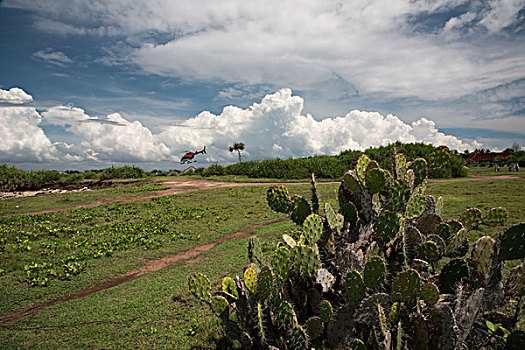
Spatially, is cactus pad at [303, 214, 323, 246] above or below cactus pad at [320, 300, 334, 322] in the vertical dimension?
above

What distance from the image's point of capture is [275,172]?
2695 centimetres

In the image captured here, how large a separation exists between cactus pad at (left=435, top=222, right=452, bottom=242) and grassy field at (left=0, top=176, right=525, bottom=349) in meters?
2.75

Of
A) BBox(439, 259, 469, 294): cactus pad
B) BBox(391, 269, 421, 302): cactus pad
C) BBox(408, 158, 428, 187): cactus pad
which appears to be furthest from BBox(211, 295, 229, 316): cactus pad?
BBox(408, 158, 428, 187): cactus pad

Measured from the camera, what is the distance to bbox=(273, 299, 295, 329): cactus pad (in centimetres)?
231

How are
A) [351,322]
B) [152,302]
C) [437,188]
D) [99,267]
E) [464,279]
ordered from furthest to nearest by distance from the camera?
[437,188] → [99,267] → [152,302] → [464,279] → [351,322]

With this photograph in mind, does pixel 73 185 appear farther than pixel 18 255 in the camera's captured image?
Yes

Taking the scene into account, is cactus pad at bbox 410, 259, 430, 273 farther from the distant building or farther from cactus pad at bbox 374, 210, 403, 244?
the distant building

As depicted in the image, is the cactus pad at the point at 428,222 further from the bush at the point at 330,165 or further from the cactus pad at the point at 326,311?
the bush at the point at 330,165

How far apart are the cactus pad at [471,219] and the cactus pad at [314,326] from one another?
209 centimetres

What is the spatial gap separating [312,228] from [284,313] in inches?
30.1

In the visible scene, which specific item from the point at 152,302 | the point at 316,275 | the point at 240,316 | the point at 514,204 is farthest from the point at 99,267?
the point at 514,204

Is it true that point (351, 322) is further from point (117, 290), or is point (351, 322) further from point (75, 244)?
point (75, 244)

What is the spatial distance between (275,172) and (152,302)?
22532 mm

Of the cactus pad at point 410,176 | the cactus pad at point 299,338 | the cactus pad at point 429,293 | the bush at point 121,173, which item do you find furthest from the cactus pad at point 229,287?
the bush at point 121,173
